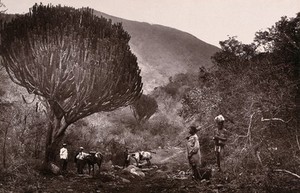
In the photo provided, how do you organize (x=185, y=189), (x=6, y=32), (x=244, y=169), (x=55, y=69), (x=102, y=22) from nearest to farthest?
1. (x=244, y=169)
2. (x=185, y=189)
3. (x=55, y=69)
4. (x=6, y=32)
5. (x=102, y=22)

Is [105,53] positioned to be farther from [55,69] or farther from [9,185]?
[9,185]

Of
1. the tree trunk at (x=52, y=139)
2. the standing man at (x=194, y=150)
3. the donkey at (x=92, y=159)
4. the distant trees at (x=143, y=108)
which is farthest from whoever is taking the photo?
the distant trees at (x=143, y=108)

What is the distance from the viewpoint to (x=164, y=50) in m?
62.0

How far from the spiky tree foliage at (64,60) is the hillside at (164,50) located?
3824cm

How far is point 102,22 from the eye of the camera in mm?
12820

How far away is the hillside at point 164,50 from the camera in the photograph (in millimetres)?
55188

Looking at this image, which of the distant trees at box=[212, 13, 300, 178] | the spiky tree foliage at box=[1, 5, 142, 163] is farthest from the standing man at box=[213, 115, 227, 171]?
the spiky tree foliage at box=[1, 5, 142, 163]

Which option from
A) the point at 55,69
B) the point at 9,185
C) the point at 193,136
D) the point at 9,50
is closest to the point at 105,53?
the point at 55,69

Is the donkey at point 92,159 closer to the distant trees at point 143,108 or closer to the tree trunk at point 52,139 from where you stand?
the tree trunk at point 52,139

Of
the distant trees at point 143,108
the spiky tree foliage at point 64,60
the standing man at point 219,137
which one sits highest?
the distant trees at point 143,108

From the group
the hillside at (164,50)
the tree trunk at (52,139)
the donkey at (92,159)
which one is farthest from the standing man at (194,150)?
the hillside at (164,50)

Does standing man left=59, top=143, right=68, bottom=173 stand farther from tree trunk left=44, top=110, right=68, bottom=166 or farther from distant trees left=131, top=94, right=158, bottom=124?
distant trees left=131, top=94, right=158, bottom=124

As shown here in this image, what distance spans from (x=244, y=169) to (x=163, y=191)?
2030 millimetres

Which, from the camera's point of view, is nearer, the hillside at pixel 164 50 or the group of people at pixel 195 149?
the group of people at pixel 195 149
